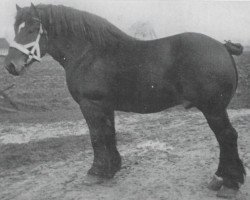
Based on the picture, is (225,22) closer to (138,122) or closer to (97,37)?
(138,122)

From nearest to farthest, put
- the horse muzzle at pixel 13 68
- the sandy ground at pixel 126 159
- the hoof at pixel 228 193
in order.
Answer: the hoof at pixel 228 193 < the horse muzzle at pixel 13 68 < the sandy ground at pixel 126 159

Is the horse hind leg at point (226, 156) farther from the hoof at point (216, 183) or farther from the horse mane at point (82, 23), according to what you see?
the horse mane at point (82, 23)

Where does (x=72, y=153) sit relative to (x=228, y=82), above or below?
below

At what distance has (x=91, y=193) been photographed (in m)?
4.54

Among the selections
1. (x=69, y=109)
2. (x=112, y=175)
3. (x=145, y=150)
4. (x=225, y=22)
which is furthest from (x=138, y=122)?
(x=225, y=22)

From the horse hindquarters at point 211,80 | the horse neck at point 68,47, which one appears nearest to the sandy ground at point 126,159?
the horse hindquarters at point 211,80

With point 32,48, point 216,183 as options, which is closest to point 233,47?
point 216,183

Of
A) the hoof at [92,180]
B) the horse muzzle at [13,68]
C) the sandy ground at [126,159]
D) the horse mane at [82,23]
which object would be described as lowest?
the sandy ground at [126,159]

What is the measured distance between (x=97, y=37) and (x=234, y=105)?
6.37 meters

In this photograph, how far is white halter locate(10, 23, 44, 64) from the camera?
14.6ft

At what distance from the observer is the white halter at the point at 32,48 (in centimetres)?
446

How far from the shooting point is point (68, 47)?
185 inches

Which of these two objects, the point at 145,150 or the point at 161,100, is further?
the point at 145,150

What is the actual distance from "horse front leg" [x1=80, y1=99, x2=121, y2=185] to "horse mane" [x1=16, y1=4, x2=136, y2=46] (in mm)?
855
